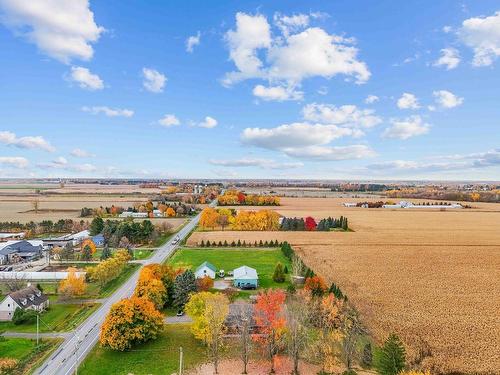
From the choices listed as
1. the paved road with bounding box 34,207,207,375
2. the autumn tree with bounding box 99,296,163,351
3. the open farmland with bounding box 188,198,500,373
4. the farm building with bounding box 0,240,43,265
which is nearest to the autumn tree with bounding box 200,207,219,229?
the open farmland with bounding box 188,198,500,373

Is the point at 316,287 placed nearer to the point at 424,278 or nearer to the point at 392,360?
the point at 392,360

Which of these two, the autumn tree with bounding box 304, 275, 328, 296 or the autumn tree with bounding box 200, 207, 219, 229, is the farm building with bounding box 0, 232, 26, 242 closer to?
the autumn tree with bounding box 200, 207, 219, 229

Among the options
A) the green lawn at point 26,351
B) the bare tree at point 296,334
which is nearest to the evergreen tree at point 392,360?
the bare tree at point 296,334

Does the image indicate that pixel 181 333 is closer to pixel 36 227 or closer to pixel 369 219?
pixel 36 227

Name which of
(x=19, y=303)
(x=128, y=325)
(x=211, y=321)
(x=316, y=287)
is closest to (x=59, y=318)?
(x=19, y=303)

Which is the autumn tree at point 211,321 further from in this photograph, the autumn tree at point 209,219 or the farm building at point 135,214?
the farm building at point 135,214

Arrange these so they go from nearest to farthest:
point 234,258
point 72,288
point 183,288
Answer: point 183,288
point 72,288
point 234,258
